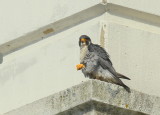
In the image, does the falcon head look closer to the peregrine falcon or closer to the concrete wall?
the peregrine falcon

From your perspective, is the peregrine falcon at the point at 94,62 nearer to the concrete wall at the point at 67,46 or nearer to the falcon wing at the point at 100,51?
the falcon wing at the point at 100,51

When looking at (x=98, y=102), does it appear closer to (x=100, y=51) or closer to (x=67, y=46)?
(x=100, y=51)

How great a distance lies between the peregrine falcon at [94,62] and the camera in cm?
660

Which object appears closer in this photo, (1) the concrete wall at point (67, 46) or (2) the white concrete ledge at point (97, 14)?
(1) the concrete wall at point (67, 46)

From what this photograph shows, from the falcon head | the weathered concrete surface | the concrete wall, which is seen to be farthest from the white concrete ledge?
the weathered concrete surface

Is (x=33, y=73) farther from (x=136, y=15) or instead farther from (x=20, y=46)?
(x=136, y=15)

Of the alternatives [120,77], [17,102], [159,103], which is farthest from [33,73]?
[159,103]

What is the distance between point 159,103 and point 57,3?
249cm

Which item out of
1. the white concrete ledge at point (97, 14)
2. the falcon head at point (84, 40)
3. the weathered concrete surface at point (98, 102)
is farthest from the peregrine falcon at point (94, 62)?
the weathered concrete surface at point (98, 102)

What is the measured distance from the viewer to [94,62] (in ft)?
22.6

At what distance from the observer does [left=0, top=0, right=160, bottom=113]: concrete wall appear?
22.9ft

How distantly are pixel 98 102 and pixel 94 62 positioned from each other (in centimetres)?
186

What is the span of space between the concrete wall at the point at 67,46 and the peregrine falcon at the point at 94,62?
0.11m

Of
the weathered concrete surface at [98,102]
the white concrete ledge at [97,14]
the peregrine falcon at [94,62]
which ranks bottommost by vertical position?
the weathered concrete surface at [98,102]
